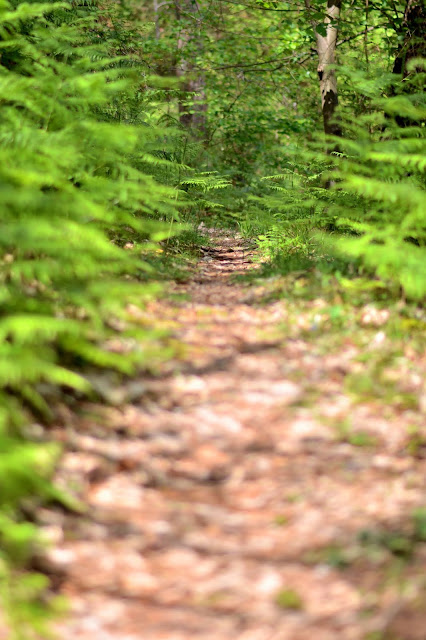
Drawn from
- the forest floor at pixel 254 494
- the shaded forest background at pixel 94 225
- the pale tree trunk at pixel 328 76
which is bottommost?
the forest floor at pixel 254 494

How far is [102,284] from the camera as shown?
11.6 feet

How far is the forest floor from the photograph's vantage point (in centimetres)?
222

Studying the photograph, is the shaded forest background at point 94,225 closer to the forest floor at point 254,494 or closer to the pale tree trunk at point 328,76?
the pale tree trunk at point 328,76

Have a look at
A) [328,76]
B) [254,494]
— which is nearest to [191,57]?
[328,76]

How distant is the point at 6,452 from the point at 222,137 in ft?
42.6

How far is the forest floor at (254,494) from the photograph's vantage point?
222 centimetres

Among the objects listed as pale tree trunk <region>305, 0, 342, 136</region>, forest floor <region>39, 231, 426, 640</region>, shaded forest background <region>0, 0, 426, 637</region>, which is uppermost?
pale tree trunk <region>305, 0, 342, 136</region>

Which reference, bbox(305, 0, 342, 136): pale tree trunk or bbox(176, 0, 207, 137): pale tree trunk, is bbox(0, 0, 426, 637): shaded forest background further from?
bbox(176, 0, 207, 137): pale tree trunk

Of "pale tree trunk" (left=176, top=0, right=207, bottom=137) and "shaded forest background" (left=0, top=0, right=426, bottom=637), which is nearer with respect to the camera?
"shaded forest background" (left=0, top=0, right=426, bottom=637)

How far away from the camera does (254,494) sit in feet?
9.39

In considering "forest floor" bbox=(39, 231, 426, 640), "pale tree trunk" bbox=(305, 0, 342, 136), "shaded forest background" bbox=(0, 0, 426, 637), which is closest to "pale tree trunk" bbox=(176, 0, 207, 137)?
"pale tree trunk" bbox=(305, 0, 342, 136)

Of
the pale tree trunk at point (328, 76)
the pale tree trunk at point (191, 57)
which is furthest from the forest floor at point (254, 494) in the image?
the pale tree trunk at point (191, 57)

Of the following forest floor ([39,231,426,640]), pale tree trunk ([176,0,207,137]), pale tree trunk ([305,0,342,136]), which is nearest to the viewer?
forest floor ([39,231,426,640])

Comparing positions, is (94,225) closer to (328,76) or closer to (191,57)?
(328,76)
